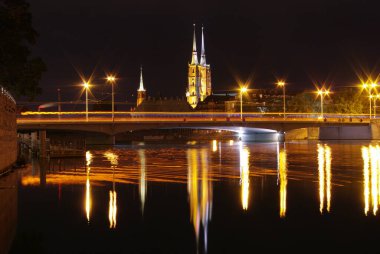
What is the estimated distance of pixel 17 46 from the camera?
31.2m

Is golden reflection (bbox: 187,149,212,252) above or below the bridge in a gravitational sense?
below

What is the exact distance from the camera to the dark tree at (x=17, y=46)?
2955 centimetres

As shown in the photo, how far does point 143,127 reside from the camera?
86.9m

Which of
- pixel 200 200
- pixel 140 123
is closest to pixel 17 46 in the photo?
pixel 200 200

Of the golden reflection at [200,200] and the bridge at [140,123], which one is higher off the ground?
the bridge at [140,123]

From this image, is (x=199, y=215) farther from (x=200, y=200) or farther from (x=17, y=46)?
(x=17, y=46)

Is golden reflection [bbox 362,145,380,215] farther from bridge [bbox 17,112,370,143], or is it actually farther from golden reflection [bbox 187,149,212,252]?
bridge [bbox 17,112,370,143]

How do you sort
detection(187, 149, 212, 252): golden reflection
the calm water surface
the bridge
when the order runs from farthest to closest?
the bridge → detection(187, 149, 212, 252): golden reflection → the calm water surface

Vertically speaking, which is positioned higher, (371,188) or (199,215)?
(371,188)

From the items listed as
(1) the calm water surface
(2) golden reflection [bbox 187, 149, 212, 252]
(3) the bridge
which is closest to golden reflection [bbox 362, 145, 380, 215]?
(1) the calm water surface

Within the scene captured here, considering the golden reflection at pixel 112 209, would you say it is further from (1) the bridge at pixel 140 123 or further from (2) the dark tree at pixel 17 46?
(1) the bridge at pixel 140 123

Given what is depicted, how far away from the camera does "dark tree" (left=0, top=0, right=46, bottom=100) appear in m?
29.5

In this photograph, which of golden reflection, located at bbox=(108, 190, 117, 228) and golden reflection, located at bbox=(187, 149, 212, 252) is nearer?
golden reflection, located at bbox=(187, 149, 212, 252)

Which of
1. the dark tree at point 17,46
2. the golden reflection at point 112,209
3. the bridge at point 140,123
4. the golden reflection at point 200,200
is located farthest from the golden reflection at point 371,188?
the bridge at point 140,123
